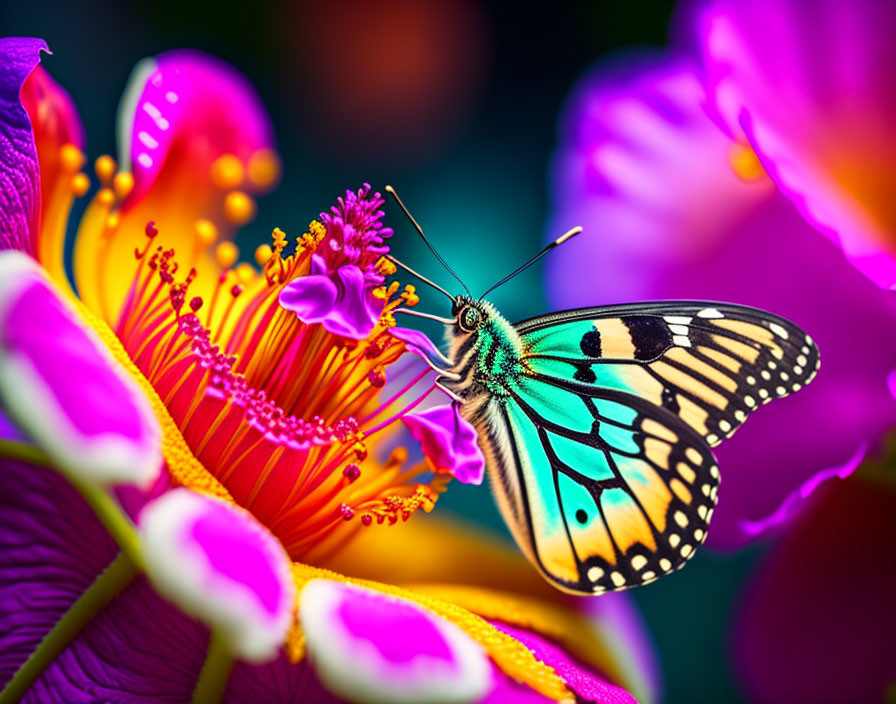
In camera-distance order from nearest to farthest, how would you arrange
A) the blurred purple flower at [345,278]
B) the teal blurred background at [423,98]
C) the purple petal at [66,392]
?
the purple petal at [66,392], the blurred purple flower at [345,278], the teal blurred background at [423,98]

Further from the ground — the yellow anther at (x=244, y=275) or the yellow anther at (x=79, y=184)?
the yellow anther at (x=79, y=184)

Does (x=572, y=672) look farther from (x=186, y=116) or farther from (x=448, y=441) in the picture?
(x=186, y=116)

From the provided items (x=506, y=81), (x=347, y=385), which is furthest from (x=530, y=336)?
(x=506, y=81)

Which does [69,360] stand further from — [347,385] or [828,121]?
[828,121]

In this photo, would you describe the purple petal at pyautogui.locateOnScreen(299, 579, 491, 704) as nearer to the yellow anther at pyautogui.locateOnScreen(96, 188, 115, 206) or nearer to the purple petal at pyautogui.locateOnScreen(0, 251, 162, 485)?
the purple petal at pyautogui.locateOnScreen(0, 251, 162, 485)

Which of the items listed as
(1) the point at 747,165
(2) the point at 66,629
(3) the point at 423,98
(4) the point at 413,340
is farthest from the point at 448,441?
(3) the point at 423,98

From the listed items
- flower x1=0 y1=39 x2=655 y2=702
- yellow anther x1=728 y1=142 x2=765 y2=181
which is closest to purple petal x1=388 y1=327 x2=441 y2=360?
flower x1=0 y1=39 x2=655 y2=702

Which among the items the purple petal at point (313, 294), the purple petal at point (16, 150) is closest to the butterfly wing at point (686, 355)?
the purple petal at point (313, 294)

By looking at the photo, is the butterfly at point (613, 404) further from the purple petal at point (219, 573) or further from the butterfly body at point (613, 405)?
the purple petal at point (219, 573)
